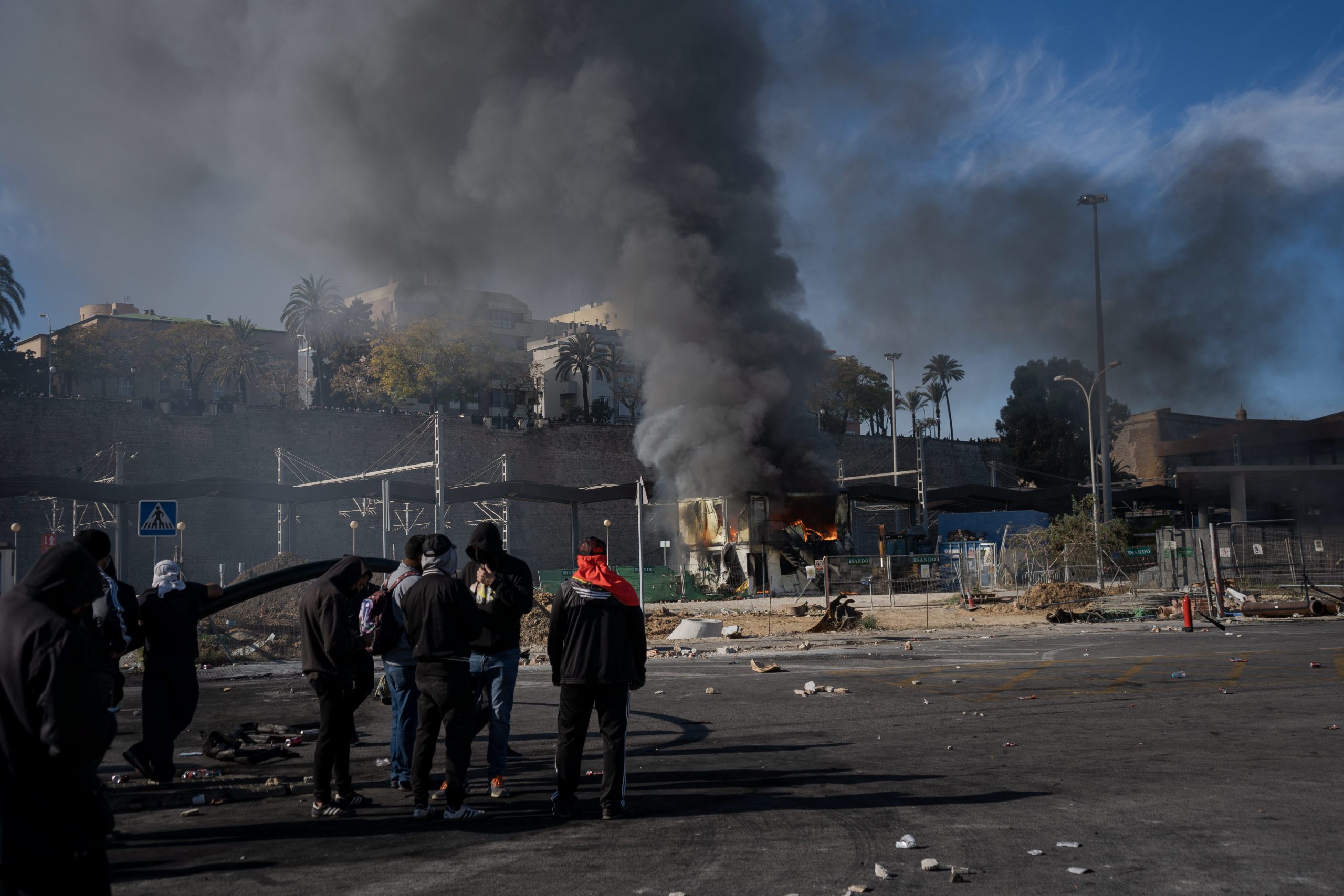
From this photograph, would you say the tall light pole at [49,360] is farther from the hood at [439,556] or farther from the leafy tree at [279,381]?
the hood at [439,556]

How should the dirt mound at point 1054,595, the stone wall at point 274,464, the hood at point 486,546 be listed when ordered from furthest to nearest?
the stone wall at point 274,464
the dirt mound at point 1054,595
the hood at point 486,546

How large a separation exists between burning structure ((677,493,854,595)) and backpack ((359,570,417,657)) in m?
32.1

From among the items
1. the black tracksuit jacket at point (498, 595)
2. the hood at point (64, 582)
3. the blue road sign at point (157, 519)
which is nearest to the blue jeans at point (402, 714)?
the black tracksuit jacket at point (498, 595)

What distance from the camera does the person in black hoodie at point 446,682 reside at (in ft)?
20.3

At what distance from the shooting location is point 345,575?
662 cm

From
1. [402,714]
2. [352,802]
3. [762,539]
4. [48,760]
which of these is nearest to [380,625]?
[402,714]

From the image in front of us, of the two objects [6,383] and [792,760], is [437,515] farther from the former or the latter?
[6,383]

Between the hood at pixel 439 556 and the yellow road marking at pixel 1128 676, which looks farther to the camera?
the yellow road marking at pixel 1128 676

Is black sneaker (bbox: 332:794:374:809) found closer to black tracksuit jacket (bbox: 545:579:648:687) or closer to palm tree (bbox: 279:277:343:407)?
black tracksuit jacket (bbox: 545:579:648:687)

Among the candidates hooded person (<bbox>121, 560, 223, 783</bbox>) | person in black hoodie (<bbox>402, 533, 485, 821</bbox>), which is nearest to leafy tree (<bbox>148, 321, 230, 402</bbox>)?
hooded person (<bbox>121, 560, 223, 783</bbox>)

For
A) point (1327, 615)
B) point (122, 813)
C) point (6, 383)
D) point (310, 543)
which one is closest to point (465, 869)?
point (122, 813)

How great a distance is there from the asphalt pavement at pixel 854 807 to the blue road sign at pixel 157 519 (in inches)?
221

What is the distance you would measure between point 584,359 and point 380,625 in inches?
2790

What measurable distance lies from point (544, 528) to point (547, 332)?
4775cm
